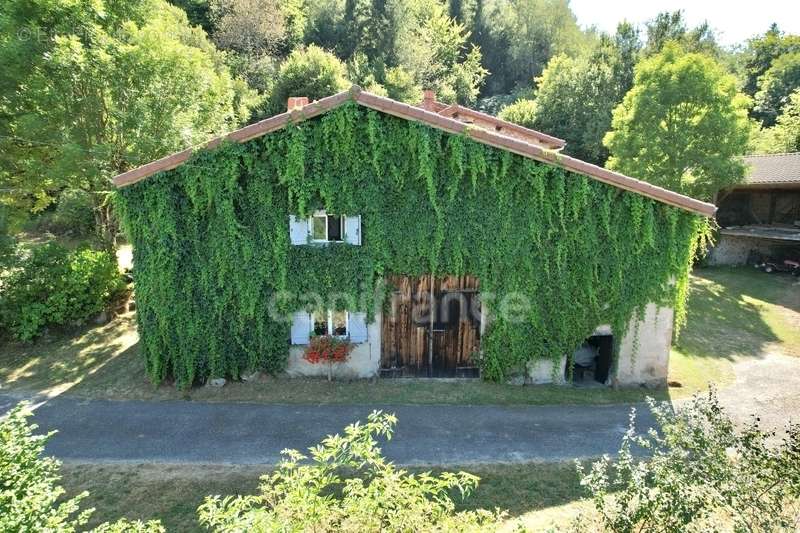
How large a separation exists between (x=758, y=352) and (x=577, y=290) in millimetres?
8139

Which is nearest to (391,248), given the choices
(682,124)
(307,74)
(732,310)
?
(732,310)

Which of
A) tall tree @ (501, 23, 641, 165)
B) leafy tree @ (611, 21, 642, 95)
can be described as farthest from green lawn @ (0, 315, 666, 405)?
leafy tree @ (611, 21, 642, 95)

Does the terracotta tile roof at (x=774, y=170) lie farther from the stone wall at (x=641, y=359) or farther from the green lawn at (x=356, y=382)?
the stone wall at (x=641, y=359)

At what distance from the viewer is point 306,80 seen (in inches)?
1086

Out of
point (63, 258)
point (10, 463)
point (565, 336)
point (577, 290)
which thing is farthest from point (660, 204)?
point (63, 258)

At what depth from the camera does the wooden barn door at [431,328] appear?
41.9ft

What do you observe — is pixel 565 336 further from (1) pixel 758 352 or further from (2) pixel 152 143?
(2) pixel 152 143

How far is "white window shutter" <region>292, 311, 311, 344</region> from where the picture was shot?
41.2 feet

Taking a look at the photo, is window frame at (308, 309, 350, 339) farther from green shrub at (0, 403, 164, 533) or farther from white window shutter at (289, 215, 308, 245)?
green shrub at (0, 403, 164, 533)

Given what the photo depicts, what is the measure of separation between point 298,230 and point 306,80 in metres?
18.4

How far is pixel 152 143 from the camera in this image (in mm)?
15547

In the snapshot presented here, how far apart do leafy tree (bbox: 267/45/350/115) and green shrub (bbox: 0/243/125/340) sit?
15.4 metres

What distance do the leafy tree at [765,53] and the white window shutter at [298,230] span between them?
53744mm

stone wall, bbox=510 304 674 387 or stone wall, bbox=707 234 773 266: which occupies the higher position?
stone wall, bbox=707 234 773 266
